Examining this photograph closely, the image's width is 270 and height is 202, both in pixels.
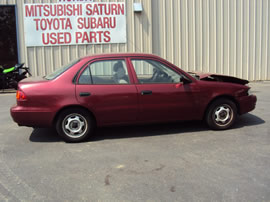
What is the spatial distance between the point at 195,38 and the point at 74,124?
318 inches

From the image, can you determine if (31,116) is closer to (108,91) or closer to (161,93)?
(108,91)

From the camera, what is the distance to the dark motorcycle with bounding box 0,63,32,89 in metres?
10.6

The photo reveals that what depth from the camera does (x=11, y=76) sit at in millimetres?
10766

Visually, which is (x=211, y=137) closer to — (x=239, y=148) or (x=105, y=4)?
(x=239, y=148)

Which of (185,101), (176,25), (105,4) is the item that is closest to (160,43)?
(176,25)

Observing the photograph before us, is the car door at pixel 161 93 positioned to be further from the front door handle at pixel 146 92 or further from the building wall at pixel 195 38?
the building wall at pixel 195 38

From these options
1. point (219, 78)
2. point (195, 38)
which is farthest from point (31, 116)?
point (195, 38)

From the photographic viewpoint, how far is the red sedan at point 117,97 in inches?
197

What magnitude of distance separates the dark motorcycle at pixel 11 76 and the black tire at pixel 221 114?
7360mm

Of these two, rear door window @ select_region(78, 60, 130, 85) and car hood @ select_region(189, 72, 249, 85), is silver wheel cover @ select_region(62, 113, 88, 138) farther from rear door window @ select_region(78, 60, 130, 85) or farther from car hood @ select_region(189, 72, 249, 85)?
car hood @ select_region(189, 72, 249, 85)

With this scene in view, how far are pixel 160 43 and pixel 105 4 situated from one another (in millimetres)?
2506

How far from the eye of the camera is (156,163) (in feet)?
13.9

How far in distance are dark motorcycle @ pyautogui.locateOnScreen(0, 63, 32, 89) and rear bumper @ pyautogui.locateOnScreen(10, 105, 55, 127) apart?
19.9 ft

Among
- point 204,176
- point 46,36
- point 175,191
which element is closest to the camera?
point 175,191
